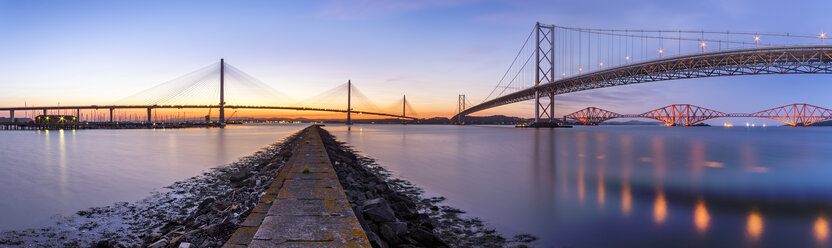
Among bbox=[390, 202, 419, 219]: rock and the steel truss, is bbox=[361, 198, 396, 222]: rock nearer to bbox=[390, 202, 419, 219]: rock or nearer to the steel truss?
bbox=[390, 202, 419, 219]: rock

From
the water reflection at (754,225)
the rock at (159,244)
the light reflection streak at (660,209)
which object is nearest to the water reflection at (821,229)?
the water reflection at (754,225)

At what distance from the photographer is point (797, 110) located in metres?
120

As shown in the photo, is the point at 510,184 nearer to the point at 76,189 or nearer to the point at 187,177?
the point at 187,177

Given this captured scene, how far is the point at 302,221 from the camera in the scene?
3773 mm

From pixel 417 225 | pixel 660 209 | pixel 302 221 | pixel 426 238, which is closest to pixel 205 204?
pixel 302 221

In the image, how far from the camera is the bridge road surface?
3154 millimetres

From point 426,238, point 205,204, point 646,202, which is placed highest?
point 426,238

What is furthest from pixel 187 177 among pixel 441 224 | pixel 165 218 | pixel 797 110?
pixel 797 110

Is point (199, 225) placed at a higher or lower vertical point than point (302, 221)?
lower

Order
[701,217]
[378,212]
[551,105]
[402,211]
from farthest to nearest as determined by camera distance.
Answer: [551,105] → [701,217] → [402,211] → [378,212]

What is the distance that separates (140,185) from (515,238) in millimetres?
9489

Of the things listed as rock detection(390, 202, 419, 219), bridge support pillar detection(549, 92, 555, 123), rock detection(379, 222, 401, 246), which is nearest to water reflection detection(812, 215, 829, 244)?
rock detection(390, 202, 419, 219)

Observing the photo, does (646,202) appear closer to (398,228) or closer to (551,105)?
(398,228)

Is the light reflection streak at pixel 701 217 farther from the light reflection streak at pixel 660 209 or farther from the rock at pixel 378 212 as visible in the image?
the rock at pixel 378 212
